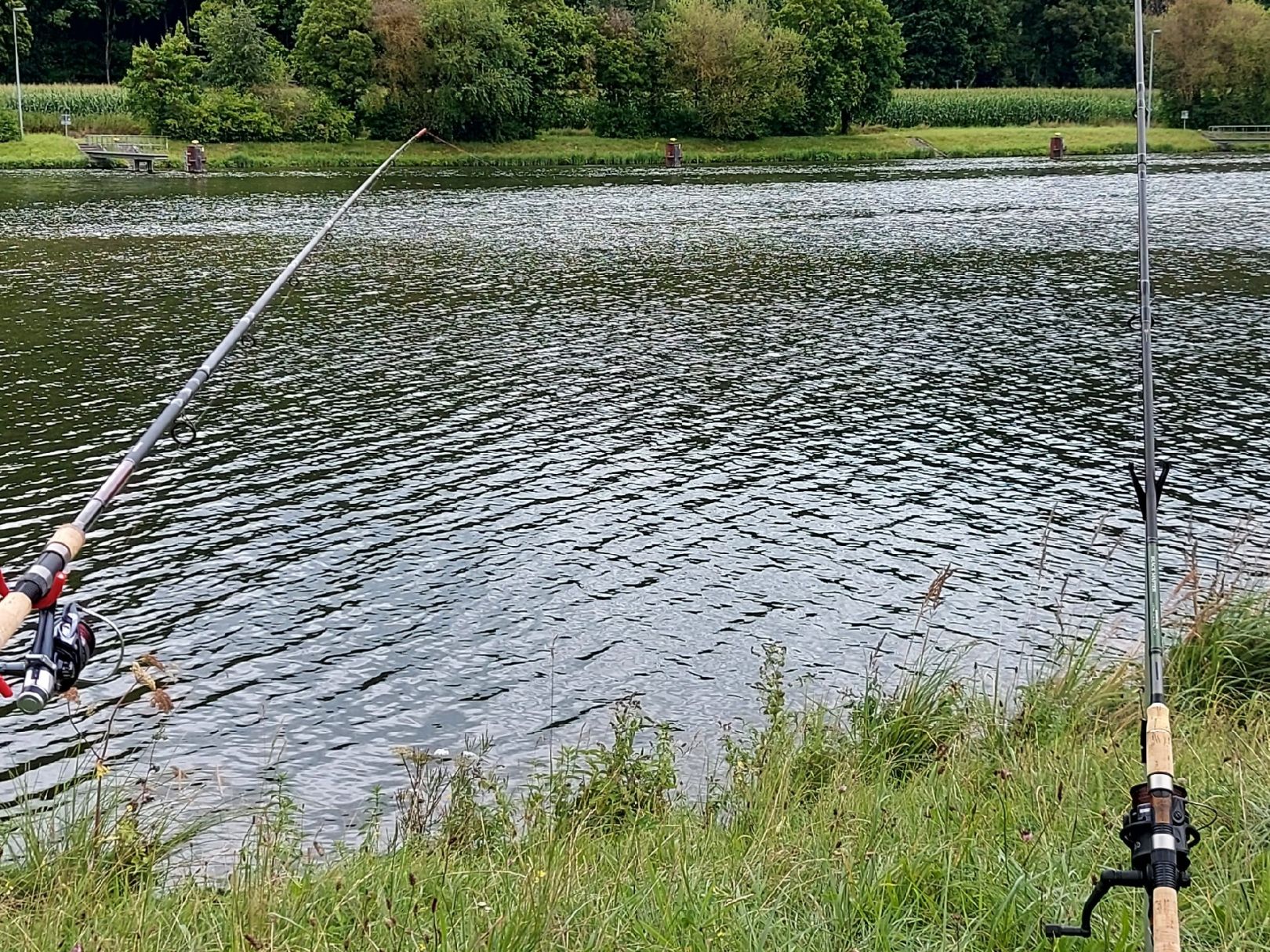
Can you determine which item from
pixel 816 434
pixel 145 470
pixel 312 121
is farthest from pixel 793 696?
pixel 312 121

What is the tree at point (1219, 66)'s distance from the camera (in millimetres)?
86812

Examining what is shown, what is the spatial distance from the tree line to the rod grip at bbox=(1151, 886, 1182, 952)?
76.9 metres

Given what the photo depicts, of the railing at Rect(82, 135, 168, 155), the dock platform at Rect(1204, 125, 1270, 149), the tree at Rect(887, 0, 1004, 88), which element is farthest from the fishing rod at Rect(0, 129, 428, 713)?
the tree at Rect(887, 0, 1004, 88)

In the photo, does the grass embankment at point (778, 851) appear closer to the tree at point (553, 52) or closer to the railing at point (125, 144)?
the railing at point (125, 144)

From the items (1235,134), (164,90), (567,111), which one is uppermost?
(164,90)

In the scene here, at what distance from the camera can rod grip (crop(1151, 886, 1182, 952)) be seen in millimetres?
3072

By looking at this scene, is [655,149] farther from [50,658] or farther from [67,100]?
[50,658]

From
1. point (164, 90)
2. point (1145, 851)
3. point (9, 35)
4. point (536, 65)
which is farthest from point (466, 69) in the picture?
point (1145, 851)

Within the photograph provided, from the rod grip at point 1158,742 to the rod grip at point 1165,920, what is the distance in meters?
0.50

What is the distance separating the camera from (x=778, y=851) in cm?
586

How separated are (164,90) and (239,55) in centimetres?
601

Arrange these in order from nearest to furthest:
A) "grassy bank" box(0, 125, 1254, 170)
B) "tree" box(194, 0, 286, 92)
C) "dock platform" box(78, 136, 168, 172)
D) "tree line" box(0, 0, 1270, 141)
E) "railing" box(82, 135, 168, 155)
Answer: "dock platform" box(78, 136, 168, 172) → "railing" box(82, 135, 168, 155) → "grassy bank" box(0, 125, 1254, 170) → "tree line" box(0, 0, 1270, 141) → "tree" box(194, 0, 286, 92)

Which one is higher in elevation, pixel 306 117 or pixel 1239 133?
pixel 306 117

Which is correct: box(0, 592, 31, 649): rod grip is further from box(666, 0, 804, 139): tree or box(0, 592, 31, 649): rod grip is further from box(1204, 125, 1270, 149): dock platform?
box(1204, 125, 1270, 149): dock platform
